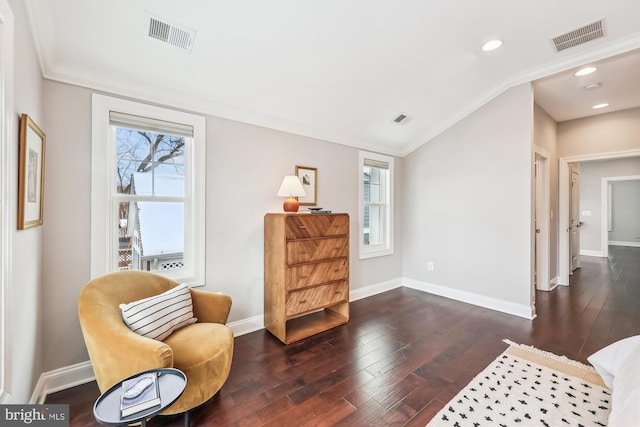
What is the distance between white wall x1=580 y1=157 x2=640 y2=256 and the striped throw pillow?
8885 mm

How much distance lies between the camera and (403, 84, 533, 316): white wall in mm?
3176

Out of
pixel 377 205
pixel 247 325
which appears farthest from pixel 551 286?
pixel 247 325

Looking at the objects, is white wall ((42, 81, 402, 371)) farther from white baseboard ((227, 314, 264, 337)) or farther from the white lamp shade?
the white lamp shade

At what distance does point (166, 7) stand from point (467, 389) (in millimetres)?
3280

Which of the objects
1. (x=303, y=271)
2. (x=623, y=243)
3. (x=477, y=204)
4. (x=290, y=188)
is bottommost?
(x=623, y=243)

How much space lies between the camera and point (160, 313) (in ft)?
5.85

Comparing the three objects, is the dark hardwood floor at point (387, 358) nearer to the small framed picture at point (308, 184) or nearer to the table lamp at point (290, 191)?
the table lamp at point (290, 191)

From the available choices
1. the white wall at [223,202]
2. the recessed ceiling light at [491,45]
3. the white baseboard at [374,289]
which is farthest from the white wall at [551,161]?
the white baseboard at [374,289]

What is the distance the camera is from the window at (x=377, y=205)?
408cm

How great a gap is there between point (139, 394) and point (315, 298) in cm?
182

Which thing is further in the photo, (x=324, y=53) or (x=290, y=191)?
(x=290, y=191)

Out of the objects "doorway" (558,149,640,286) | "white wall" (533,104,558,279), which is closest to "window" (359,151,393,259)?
"white wall" (533,104,558,279)

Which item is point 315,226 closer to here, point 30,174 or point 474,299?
point 30,174

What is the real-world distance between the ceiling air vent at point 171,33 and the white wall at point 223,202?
0.67 m
